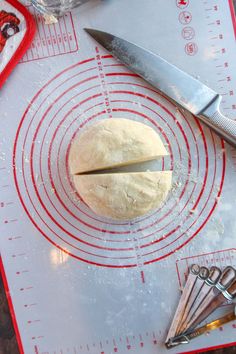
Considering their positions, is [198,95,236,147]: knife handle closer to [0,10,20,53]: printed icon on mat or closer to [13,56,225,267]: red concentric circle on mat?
[13,56,225,267]: red concentric circle on mat

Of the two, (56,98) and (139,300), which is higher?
(56,98)

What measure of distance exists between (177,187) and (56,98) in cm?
33

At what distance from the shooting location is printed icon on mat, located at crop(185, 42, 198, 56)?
A: 99cm

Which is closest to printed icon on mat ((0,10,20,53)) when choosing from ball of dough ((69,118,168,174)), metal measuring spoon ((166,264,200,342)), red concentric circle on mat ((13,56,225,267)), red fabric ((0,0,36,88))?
red fabric ((0,0,36,88))

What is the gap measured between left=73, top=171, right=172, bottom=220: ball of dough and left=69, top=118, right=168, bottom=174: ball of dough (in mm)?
26

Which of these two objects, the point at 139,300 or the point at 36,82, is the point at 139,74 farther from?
the point at 139,300

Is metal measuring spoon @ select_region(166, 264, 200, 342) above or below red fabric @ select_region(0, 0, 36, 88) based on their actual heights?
below

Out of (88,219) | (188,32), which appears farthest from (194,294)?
(188,32)

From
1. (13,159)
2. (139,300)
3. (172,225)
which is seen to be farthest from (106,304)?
(13,159)

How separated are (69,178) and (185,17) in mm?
434

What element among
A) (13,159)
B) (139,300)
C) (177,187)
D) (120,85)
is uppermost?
(120,85)

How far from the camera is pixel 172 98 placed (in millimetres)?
971

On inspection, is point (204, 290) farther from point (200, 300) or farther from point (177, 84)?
point (177, 84)

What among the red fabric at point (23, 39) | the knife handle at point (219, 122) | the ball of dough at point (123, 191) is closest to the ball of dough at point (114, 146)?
the ball of dough at point (123, 191)
